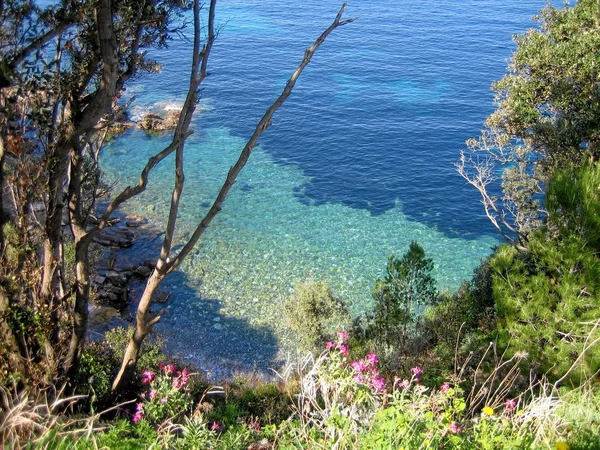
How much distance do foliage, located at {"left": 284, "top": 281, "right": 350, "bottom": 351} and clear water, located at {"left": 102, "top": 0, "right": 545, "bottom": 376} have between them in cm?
279

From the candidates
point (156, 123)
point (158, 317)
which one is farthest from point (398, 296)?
point (156, 123)

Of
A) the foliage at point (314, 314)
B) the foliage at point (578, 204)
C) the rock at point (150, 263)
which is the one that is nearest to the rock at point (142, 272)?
the rock at point (150, 263)

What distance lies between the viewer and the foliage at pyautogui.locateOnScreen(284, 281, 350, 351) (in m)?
18.5

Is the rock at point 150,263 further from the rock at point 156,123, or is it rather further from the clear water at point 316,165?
the rock at point 156,123

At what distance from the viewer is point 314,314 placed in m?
18.6

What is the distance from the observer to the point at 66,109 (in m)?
10.4

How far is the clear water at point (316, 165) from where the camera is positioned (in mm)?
24703

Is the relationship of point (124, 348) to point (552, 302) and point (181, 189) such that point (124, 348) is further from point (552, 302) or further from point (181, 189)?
point (552, 302)

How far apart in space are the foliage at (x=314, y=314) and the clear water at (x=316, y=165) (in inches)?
110

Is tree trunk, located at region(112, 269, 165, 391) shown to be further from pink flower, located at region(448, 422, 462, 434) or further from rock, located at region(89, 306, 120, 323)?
rock, located at region(89, 306, 120, 323)

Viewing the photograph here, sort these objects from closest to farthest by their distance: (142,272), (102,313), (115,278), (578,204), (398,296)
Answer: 1. (578,204)
2. (398,296)
3. (102,313)
4. (115,278)
5. (142,272)

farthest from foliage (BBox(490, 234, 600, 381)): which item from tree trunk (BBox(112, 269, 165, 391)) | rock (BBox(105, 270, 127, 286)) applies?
rock (BBox(105, 270, 127, 286))

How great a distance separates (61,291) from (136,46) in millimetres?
4929

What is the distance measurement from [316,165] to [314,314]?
1987cm
